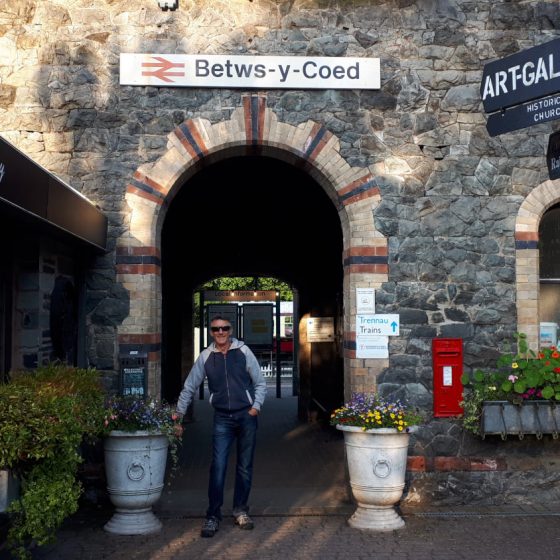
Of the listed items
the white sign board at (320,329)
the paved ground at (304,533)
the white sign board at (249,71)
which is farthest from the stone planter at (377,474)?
the white sign board at (320,329)

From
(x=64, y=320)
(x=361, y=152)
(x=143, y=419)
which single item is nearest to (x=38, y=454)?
(x=143, y=419)

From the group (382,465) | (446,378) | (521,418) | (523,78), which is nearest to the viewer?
(523,78)

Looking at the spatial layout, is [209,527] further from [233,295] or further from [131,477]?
[233,295]

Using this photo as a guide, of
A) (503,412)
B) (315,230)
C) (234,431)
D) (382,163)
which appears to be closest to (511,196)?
(382,163)

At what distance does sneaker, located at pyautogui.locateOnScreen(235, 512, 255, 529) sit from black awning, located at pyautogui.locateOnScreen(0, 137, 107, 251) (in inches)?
110

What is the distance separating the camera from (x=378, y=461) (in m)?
6.25

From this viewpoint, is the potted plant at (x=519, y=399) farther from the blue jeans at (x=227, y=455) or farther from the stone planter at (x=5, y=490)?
the stone planter at (x=5, y=490)

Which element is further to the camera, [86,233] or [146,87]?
[146,87]

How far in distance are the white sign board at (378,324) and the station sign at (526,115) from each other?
235 cm

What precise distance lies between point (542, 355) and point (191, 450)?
5.04m

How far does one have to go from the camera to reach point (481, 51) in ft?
24.8

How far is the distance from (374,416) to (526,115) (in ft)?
9.27

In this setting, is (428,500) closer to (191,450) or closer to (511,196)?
(511,196)

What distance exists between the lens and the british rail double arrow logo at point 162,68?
7.27 m
